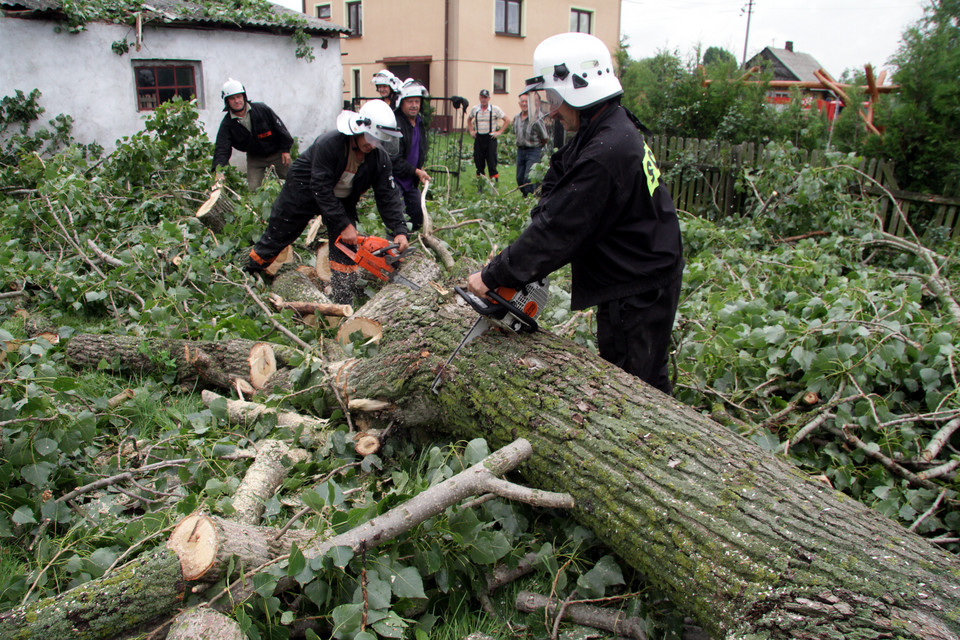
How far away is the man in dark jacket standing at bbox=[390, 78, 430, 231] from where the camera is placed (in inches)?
255

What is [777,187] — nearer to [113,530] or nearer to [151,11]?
[113,530]

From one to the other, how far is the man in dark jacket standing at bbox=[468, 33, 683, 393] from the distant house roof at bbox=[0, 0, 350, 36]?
936 cm

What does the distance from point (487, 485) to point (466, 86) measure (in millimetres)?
19763

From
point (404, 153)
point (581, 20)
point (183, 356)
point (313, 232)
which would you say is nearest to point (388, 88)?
point (404, 153)

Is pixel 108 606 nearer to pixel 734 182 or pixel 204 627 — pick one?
pixel 204 627

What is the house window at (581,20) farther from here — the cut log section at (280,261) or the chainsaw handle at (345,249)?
the chainsaw handle at (345,249)

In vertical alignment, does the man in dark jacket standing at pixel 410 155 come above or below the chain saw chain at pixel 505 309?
above

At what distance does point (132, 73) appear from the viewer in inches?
391

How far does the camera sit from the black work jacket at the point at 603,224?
254 centimetres

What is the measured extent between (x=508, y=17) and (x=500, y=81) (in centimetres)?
196

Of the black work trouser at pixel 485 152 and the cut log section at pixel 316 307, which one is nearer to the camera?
the cut log section at pixel 316 307

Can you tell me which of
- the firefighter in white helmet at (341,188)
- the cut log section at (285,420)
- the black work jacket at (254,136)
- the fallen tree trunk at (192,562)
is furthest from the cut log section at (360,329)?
the black work jacket at (254,136)

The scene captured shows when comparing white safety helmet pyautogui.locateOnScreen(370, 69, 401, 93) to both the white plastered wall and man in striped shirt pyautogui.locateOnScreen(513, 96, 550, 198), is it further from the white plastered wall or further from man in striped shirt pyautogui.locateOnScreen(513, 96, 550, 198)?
the white plastered wall

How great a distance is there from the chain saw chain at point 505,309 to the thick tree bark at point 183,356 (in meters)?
1.31
